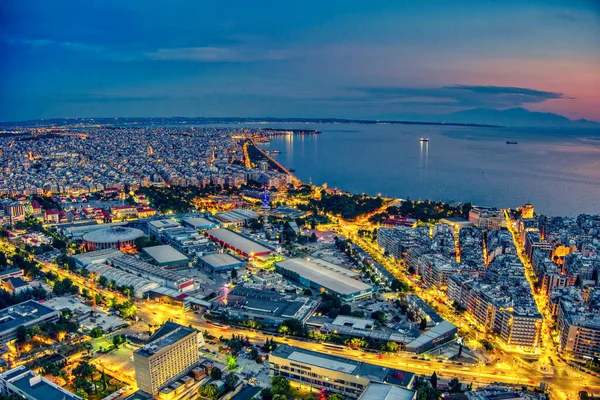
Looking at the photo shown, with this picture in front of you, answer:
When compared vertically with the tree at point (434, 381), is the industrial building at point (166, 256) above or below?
above

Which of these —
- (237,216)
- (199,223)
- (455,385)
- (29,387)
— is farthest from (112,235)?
(455,385)

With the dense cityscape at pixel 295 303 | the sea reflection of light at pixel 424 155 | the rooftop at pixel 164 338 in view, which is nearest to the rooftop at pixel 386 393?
the dense cityscape at pixel 295 303

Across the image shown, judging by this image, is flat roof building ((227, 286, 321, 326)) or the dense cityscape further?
flat roof building ((227, 286, 321, 326))

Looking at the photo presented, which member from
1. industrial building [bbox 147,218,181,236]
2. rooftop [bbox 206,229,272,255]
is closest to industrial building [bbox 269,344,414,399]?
rooftop [bbox 206,229,272,255]

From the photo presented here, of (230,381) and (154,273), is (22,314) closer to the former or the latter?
(154,273)

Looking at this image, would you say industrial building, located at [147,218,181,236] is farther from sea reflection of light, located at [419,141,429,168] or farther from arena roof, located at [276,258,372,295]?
sea reflection of light, located at [419,141,429,168]

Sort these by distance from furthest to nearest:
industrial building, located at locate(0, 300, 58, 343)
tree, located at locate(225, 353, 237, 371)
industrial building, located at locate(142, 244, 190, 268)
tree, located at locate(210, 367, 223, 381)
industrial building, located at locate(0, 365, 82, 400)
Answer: industrial building, located at locate(142, 244, 190, 268) < industrial building, located at locate(0, 300, 58, 343) < tree, located at locate(225, 353, 237, 371) < tree, located at locate(210, 367, 223, 381) < industrial building, located at locate(0, 365, 82, 400)

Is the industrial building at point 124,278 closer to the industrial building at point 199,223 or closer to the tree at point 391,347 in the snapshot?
the industrial building at point 199,223
